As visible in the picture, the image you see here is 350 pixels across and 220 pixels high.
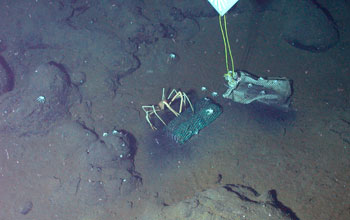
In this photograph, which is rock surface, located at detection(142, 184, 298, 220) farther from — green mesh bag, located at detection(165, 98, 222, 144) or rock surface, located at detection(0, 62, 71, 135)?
rock surface, located at detection(0, 62, 71, 135)

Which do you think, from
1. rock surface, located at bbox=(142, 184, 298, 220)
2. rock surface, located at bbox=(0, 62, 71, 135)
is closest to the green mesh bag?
rock surface, located at bbox=(142, 184, 298, 220)

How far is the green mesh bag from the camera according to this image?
13.3ft

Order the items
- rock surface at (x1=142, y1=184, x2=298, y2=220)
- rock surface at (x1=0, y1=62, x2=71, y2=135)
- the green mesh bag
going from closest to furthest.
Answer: rock surface at (x1=142, y1=184, x2=298, y2=220) → the green mesh bag → rock surface at (x1=0, y1=62, x2=71, y2=135)

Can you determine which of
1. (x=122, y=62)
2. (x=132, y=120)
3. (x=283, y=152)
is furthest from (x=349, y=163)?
(x=122, y=62)

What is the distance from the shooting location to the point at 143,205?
12.6ft

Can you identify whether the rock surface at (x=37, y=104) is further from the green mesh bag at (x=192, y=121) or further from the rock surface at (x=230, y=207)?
the rock surface at (x=230, y=207)

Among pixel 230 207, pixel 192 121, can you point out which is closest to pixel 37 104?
pixel 192 121

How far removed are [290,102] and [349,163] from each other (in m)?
1.39

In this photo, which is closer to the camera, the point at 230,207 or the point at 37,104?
the point at 230,207

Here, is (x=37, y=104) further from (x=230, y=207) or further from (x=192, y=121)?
(x=230, y=207)

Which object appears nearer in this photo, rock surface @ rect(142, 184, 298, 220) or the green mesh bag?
rock surface @ rect(142, 184, 298, 220)

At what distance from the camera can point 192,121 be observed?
13.5 feet

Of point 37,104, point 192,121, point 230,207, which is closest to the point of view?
point 230,207

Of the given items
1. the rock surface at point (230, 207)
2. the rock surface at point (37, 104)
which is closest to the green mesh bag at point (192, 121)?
the rock surface at point (230, 207)
